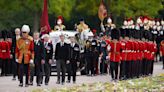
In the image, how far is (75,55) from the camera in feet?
95.8

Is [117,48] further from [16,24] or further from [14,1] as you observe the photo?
[16,24]

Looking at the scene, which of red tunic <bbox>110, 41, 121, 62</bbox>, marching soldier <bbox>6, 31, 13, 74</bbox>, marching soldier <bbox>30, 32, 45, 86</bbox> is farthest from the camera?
marching soldier <bbox>6, 31, 13, 74</bbox>

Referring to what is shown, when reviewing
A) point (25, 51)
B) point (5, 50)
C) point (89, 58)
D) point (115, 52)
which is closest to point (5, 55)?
point (5, 50)

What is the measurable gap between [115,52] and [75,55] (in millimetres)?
1569

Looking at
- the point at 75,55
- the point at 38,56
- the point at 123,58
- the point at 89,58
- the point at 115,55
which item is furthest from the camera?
the point at 89,58

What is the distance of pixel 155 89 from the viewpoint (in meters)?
19.8

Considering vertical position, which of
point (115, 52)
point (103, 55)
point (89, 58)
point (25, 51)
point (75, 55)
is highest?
point (25, 51)

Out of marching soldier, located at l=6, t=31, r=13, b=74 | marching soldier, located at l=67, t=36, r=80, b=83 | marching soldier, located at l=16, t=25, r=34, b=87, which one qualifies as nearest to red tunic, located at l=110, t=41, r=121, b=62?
marching soldier, located at l=67, t=36, r=80, b=83

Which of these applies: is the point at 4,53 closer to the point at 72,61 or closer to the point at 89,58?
the point at 89,58

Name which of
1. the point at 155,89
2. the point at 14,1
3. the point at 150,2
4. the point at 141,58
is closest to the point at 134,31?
the point at 141,58

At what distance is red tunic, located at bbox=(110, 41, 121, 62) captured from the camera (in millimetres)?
28781

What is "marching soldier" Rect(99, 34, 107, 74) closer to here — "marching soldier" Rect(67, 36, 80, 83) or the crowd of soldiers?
the crowd of soldiers

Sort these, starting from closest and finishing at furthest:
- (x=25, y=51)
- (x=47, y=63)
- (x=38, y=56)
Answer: (x=25, y=51) → (x=38, y=56) → (x=47, y=63)

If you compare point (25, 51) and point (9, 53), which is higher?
point (25, 51)
